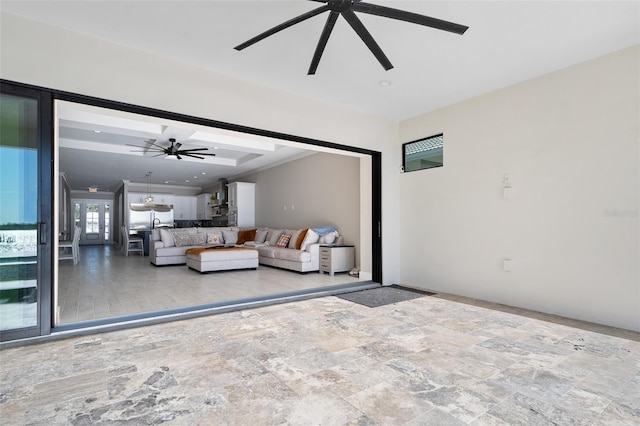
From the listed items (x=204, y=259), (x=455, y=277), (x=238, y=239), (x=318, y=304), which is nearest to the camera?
(x=318, y=304)

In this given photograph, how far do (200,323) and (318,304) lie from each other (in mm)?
1464

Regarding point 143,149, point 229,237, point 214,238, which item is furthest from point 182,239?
point 143,149

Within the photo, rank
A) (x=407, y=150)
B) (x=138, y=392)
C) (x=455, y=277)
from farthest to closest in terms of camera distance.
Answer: (x=407, y=150) → (x=455, y=277) → (x=138, y=392)

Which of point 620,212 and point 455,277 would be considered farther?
point 455,277

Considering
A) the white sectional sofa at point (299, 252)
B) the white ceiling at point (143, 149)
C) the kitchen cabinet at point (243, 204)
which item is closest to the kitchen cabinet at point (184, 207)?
the white ceiling at point (143, 149)

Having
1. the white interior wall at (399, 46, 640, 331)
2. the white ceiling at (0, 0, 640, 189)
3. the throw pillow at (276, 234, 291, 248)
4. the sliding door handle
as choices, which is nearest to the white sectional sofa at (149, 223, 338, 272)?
the throw pillow at (276, 234, 291, 248)

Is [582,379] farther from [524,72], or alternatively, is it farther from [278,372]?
[524,72]

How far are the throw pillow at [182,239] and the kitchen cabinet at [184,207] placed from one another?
265 inches

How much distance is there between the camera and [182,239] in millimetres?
8242

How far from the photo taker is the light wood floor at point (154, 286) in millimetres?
4020

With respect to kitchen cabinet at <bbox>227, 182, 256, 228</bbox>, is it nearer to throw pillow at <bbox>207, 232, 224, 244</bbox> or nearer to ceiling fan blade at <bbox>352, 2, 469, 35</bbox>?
throw pillow at <bbox>207, 232, 224, 244</bbox>

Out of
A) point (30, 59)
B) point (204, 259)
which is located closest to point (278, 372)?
point (30, 59)

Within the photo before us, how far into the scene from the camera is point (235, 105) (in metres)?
4.05

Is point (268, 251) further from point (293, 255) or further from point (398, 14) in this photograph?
point (398, 14)
